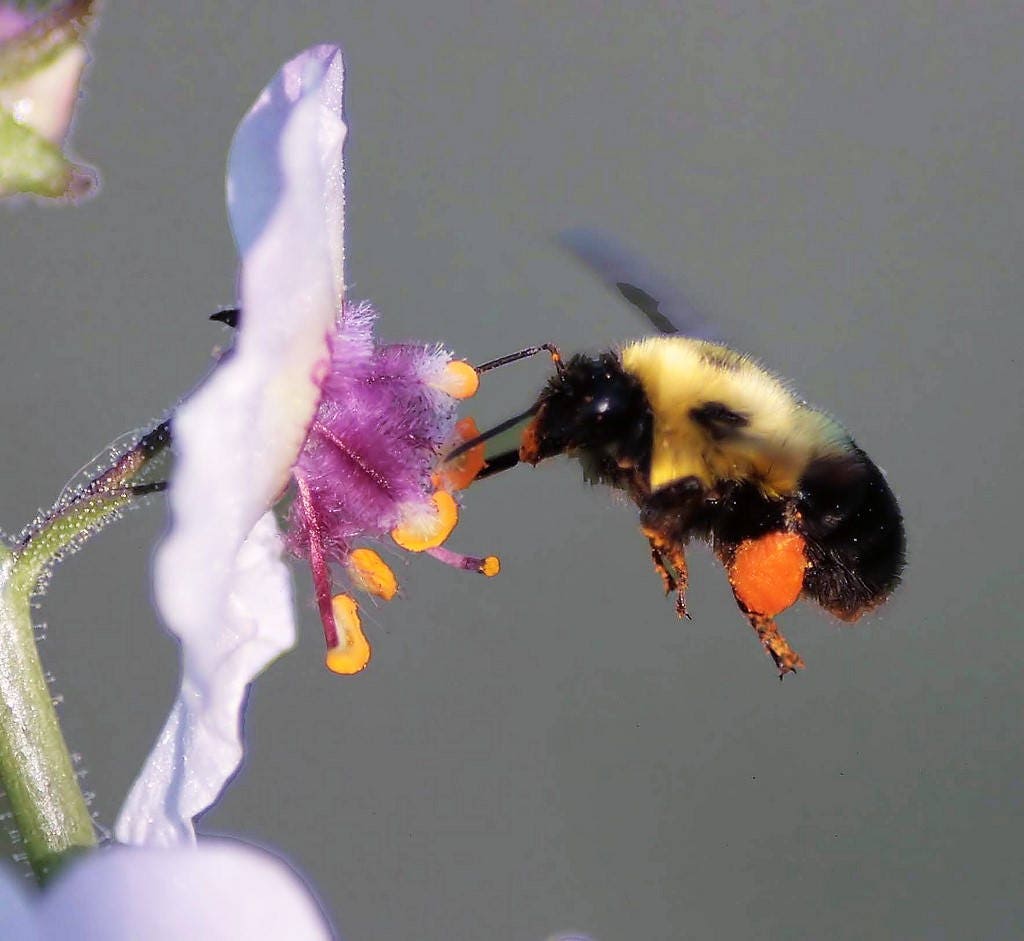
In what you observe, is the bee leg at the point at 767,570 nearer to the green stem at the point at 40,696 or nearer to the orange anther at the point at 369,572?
the orange anther at the point at 369,572

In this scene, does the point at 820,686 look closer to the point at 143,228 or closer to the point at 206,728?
the point at 143,228

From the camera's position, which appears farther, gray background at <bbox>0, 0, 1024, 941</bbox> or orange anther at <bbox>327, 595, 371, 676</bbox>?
gray background at <bbox>0, 0, 1024, 941</bbox>

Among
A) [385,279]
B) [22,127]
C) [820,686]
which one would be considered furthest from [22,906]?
[820,686]

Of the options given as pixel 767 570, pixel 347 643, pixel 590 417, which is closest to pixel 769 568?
pixel 767 570

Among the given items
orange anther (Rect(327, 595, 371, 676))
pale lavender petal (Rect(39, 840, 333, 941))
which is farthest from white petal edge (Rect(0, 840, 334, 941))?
orange anther (Rect(327, 595, 371, 676))

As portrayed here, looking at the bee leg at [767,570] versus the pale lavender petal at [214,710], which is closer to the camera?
the pale lavender petal at [214,710]

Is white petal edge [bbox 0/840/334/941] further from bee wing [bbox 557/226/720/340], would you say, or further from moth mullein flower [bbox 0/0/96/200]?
bee wing [bbox 557/226/720/340]

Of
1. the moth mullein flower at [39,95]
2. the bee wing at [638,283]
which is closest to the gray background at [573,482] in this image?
the bee wing at [638,283]
